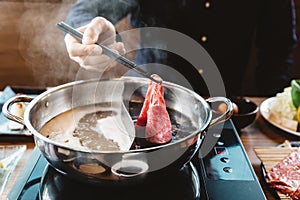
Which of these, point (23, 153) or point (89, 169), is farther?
point (23, 153)

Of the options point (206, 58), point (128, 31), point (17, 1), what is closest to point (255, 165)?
point (206, 58)

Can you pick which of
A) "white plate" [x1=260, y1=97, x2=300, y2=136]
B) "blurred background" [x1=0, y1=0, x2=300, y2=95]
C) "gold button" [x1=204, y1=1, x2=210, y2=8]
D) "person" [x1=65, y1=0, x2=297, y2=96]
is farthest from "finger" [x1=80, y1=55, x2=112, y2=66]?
"blurred background" [x1=0, y1=0, x2=300, y2=95]

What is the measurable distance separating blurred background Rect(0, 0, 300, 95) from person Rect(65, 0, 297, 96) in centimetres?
78

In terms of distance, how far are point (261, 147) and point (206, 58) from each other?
3.53 feet

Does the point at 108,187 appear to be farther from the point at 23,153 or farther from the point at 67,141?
the point at 23,153

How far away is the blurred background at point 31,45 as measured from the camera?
3496 mm

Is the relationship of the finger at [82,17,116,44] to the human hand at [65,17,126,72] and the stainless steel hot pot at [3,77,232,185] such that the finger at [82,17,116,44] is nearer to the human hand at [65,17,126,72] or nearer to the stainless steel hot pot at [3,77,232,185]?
the human hand at [65,17,126,72]

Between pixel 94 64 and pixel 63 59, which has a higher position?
pixel 94 64

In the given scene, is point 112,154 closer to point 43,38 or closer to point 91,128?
point 91,128

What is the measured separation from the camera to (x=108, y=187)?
113cm

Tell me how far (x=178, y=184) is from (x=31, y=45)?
10.6 feet

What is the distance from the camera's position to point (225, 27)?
257 cm

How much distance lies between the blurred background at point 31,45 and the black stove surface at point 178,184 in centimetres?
210

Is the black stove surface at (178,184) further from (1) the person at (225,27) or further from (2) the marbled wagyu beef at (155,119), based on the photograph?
(1) the person at (225,27)
